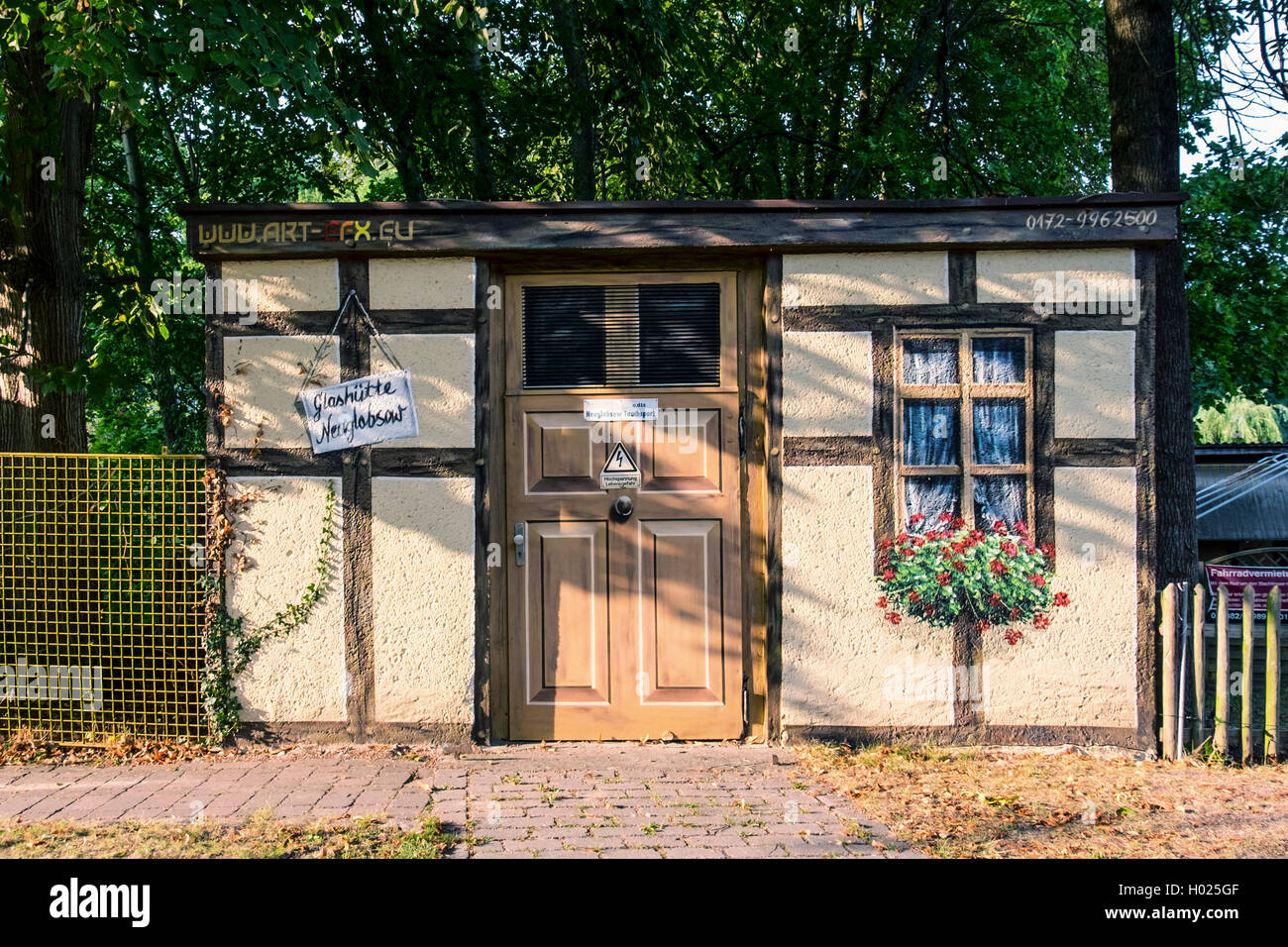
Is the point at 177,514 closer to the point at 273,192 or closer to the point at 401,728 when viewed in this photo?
the point at 401,728

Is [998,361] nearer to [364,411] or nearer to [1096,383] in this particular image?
[1096,383]

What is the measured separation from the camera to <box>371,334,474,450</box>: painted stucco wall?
19.1 ft

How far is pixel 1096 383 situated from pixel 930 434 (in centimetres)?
99

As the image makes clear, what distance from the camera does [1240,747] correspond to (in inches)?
223

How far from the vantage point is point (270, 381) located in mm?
5828

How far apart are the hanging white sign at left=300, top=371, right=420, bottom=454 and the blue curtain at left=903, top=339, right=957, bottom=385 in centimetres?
292

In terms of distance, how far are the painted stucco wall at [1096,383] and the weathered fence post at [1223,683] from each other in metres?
1.09

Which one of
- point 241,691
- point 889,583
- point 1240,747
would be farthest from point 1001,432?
point 241,691

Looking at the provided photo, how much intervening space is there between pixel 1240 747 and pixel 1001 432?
2226 millimetres

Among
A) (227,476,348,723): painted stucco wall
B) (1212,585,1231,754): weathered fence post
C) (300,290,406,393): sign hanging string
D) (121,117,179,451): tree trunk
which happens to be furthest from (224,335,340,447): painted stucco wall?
(1212,585,1231,754): weathered fence post

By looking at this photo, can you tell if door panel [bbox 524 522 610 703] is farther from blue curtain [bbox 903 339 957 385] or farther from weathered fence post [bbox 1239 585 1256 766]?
weathered fence post [bbox 1239 585 1256 766]

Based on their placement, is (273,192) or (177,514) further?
(273,192)

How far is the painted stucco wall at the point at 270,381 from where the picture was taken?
19.1 feet

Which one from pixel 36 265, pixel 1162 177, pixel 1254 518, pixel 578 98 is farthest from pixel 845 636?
pixel 1254 518
